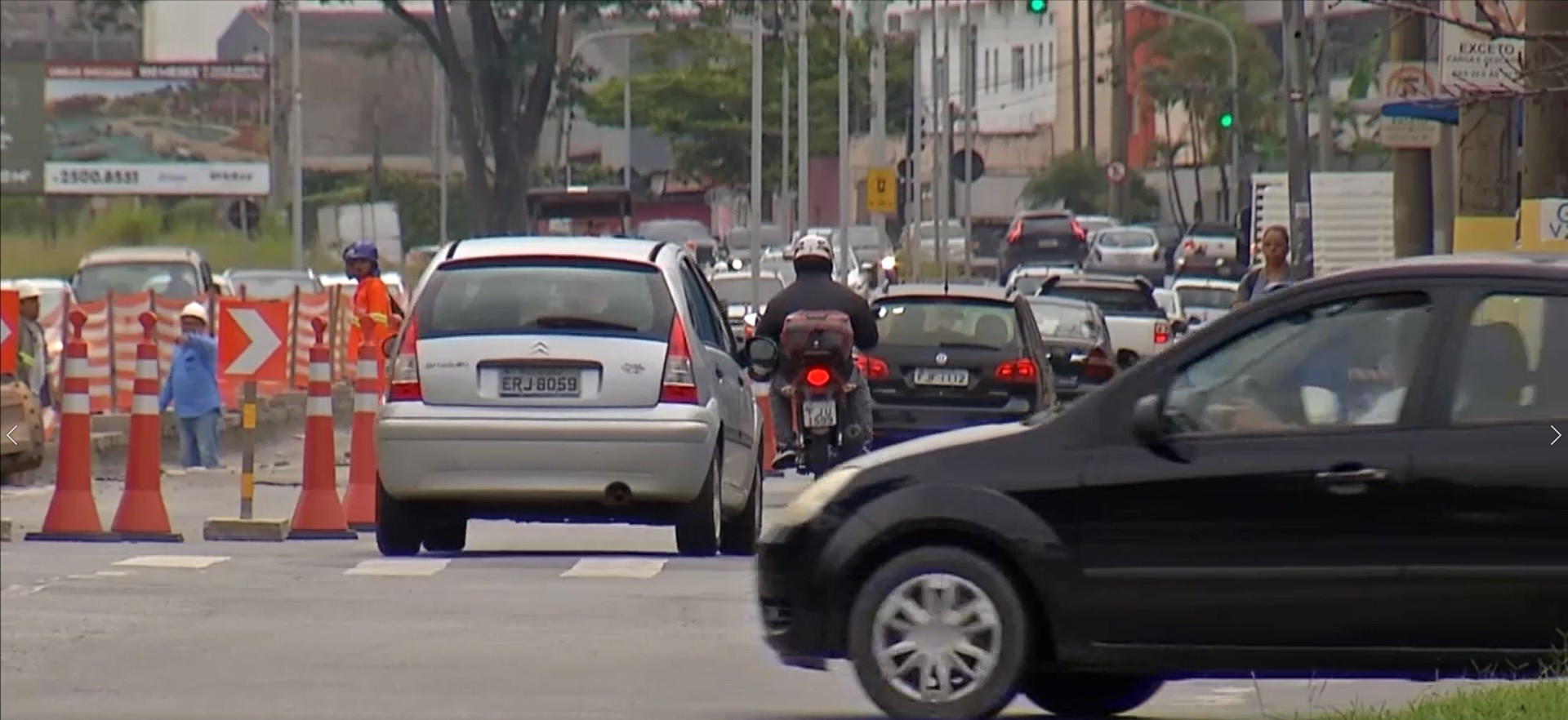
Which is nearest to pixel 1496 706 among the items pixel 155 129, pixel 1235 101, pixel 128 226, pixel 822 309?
pixel 822 309

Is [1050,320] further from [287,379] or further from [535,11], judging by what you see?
[535,11]

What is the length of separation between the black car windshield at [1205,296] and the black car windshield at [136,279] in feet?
48.1

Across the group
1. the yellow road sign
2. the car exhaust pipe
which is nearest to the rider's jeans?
the car exhaust pipe

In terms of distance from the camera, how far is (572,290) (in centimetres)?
1538

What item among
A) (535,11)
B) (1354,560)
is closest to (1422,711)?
(1354,560)

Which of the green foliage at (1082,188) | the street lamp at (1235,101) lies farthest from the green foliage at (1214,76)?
the green foliage at (1082,188)

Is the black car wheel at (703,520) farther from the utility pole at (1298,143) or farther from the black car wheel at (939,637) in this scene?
the utility pole at (1298,143)

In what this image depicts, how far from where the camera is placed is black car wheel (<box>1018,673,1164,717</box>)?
11.0 m

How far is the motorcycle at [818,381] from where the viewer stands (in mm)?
18281

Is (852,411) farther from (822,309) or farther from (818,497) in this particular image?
(818,497)

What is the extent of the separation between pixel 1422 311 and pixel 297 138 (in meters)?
50.9

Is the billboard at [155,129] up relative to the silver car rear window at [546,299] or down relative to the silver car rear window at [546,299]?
up

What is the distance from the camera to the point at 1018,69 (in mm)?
136000

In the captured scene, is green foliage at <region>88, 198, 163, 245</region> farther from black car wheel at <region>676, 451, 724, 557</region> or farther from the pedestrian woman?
black car wheel at <region>676, 451, 724, 557</region>
